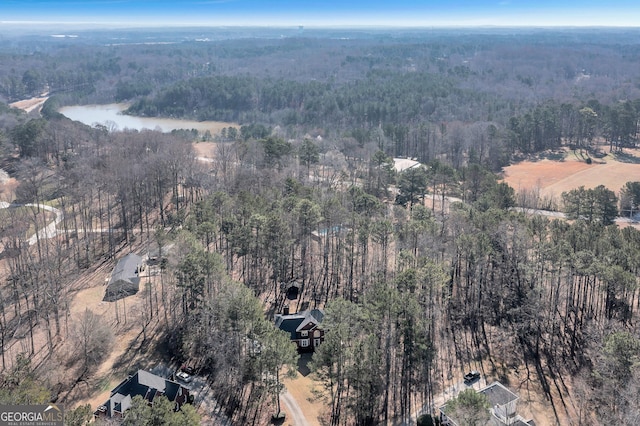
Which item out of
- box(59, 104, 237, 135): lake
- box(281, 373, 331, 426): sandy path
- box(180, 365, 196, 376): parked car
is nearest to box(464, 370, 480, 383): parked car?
box(281, 373, 331, 426): sandy path

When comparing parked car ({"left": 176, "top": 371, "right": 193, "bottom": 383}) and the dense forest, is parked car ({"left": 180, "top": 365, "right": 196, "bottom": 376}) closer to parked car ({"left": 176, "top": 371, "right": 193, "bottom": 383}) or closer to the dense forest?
parked car ({"left": 176, "top": 371, "right": 193, "bottom": 383})

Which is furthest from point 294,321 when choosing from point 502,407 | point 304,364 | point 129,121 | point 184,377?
point 129,121

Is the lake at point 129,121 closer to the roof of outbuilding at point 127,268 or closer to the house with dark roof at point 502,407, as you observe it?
the roof of outbuilding at point 127,268

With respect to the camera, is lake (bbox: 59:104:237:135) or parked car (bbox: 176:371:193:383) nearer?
parked car (bbox: 176:371:193:383)

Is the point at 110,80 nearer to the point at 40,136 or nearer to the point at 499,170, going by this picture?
the point at 40,136

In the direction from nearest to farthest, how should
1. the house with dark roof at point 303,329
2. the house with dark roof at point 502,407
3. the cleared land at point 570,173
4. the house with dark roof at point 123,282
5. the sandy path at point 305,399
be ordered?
the house with dark roof at point 502,407
the sandy path at point 305,399
the house with dark roof at point 303,329
the house with dark roof at point 123,282
the cleared land at point 570,173

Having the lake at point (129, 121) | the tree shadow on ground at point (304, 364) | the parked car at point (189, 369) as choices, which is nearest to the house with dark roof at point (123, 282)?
the parked car at point (189, 369)

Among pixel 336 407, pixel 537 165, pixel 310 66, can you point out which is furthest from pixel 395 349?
pixel 310 66
